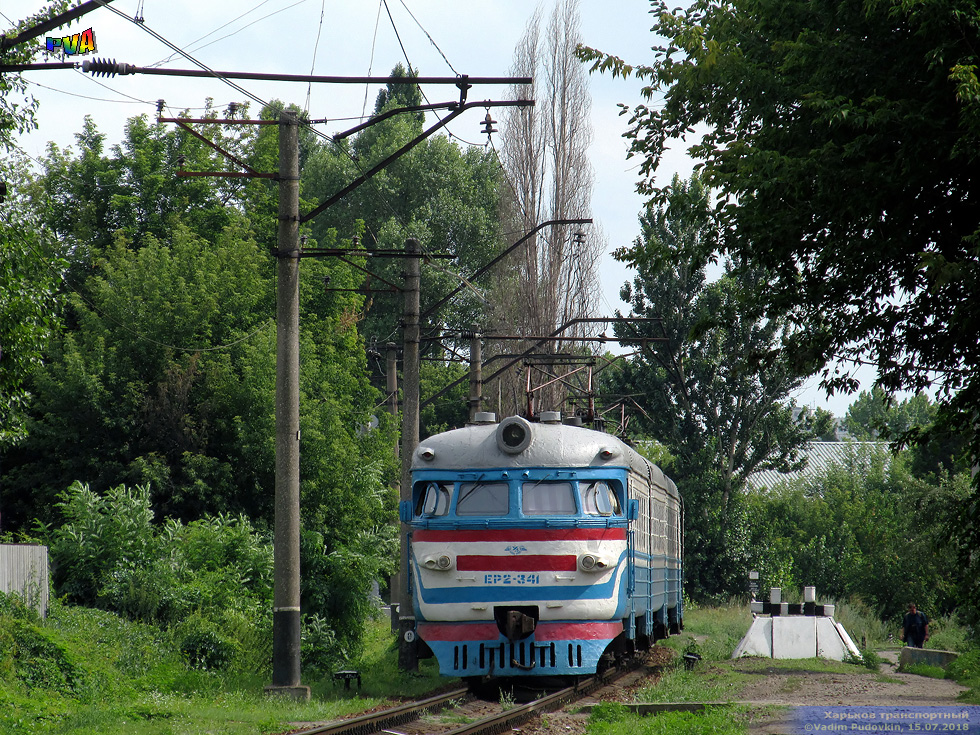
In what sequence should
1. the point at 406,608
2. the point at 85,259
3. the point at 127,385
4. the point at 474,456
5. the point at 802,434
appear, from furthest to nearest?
the point at 802,434, the point at 85,259, the point at 127,385, the point at 406,608, the point at 474,456

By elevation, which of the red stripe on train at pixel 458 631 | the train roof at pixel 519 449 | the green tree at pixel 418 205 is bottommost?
the red stripe on train at pixel 458 631

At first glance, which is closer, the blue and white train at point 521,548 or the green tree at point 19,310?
the blue and white train at point 521,548

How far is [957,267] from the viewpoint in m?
8.05

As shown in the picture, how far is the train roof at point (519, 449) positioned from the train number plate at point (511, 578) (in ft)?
4.49

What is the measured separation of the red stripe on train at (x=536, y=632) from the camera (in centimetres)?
1424

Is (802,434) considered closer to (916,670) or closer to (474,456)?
(916,670)

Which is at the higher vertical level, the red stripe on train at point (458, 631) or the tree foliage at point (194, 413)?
the tree foliage at point (194, 413)

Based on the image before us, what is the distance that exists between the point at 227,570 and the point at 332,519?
9.74 feet

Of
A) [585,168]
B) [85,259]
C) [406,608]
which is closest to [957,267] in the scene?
[406,608]

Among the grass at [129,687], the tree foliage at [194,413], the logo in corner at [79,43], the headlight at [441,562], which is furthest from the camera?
the tree foliage at [194,413]

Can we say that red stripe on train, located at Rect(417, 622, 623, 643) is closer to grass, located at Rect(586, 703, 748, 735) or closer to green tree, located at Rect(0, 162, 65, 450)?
grass, located at Rect(586, 703, 748, 735)

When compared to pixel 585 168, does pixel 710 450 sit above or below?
below

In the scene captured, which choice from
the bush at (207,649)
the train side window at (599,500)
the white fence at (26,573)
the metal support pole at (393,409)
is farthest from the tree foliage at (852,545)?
the white fence at (26,573)

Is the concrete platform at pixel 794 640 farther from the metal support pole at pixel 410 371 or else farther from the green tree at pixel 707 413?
the green tree at pixel 707 413
